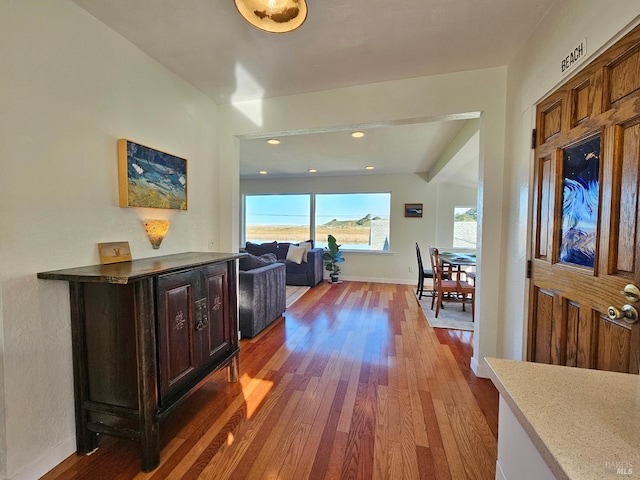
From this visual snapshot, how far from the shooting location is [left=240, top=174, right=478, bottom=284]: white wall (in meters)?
5.89

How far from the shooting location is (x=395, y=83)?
2.31m

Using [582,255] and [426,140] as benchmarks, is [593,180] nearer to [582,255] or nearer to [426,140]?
[582,255]

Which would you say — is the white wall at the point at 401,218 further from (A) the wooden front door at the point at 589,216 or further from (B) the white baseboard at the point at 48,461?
(B) the white baseboard at the point at 48,461

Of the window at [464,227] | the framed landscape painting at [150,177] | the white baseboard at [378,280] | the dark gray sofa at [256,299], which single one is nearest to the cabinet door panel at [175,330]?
the framed landscape painting at [150,177]

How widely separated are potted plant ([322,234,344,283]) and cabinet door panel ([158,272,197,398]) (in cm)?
439

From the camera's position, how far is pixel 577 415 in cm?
69

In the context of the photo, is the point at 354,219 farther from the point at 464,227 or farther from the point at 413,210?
the point at 464,227

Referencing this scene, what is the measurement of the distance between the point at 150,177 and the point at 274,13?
1327 millimetres

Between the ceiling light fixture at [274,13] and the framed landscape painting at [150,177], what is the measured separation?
3.61 ft

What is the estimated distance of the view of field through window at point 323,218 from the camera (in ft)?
20.7

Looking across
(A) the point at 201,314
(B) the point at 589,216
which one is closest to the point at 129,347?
(A) the point at 201,314

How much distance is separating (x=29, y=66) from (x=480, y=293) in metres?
3.11

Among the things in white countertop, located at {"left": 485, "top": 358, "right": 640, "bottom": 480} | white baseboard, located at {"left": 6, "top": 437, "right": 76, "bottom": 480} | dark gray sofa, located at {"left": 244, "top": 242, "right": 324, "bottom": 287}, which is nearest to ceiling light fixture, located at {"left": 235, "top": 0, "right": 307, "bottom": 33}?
white countertop, located at {"left": 485, "top": 358, "right": 640, "bottom": 480}

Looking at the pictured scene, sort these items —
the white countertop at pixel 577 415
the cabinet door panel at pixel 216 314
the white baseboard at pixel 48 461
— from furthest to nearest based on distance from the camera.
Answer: the cabinet door panel at pixel 216 314 → the white baseboard at pixel 48 461 → the white countertop at pixel 577 415
